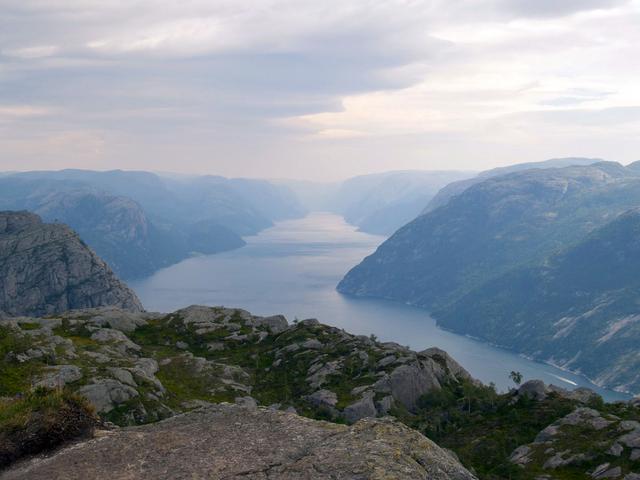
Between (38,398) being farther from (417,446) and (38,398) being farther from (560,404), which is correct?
(560,404)

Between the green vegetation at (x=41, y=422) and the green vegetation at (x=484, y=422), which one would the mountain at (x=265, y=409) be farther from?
the green vegetation at (x=484, y=422)

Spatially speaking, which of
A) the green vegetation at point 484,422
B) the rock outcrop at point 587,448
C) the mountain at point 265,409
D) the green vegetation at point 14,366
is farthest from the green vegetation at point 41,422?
the rock outcrop at point 587,448

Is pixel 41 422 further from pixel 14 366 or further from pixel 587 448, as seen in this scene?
pixel 587 448

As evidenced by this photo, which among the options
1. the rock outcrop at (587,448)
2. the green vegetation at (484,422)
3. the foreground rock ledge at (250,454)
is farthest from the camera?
the green vegetation at (484,422)

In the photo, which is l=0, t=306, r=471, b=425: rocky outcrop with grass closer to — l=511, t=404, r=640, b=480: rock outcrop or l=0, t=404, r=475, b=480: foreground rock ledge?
l=511, t=404, r=640, b=480: rock outcrop

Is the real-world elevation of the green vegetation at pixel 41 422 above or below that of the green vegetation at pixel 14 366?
above

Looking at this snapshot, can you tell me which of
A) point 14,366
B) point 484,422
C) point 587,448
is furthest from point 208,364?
point 587,448
